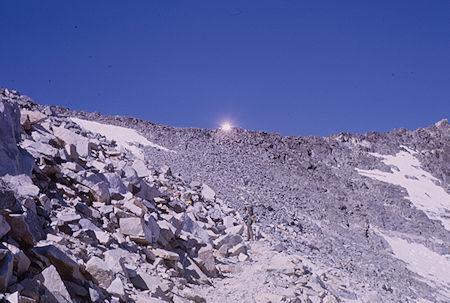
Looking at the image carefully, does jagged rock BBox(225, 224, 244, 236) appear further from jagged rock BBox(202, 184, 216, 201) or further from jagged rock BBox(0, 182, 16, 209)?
jagged rock BBox(0, 182, 16, 209)

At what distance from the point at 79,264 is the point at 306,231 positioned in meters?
17.0

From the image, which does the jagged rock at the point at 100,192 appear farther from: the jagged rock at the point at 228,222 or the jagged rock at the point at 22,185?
the jagged rock at the point at 228,222

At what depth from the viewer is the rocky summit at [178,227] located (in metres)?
5.38

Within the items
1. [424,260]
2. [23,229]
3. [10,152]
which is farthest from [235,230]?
[424,260]

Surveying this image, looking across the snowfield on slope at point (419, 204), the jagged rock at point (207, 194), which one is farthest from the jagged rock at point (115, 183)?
the snowfield on slope at point (419, 204)

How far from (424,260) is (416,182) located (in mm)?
21828

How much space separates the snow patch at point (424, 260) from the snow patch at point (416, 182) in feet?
29.9

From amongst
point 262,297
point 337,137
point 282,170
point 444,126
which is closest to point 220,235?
point 262,297

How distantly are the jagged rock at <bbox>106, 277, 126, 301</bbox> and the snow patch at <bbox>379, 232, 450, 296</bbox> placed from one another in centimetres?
2114

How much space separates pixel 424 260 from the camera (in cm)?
2658

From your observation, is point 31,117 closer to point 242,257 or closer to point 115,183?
point 115,183

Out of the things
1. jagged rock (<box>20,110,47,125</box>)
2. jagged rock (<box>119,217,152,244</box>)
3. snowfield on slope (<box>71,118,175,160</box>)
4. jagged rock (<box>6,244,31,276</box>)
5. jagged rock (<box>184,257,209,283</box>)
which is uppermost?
snowfield on slope (<box>71,118,175,160</box>)

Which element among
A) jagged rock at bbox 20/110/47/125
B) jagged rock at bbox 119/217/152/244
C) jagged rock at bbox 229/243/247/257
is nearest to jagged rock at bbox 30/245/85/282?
jagged rock at bbox 119/217/152/244

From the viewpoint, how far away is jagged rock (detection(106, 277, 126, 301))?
534 cm
